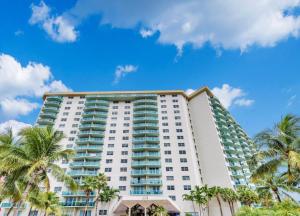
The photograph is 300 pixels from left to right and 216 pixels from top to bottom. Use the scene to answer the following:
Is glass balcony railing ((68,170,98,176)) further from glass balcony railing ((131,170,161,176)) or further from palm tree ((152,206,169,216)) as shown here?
palm tree ((152,206,169,216))

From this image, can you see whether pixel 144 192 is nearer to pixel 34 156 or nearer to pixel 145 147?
pixel 145 147

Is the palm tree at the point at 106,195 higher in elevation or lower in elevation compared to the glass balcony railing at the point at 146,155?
lower

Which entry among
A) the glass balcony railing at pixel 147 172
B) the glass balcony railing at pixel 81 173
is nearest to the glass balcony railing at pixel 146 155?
the glass balcony railing at pixel 147 172

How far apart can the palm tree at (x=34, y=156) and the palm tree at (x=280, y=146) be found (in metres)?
16.0

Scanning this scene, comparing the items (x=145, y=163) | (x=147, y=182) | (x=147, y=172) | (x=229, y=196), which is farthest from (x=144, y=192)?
(x=229, y=196)

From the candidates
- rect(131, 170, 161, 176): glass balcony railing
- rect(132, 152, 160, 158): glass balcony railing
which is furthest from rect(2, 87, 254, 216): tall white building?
rect(132, 152, 160, 158): glass balcony railing

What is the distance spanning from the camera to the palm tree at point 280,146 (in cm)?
1559

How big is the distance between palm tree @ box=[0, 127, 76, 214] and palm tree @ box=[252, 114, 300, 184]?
52.3 feet

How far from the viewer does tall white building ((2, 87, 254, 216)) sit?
49031 mm

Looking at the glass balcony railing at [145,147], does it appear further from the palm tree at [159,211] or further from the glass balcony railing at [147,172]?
the palm tree at [159,211]

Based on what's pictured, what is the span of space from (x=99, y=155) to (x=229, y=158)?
34.6 m

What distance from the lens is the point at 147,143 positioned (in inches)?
2274

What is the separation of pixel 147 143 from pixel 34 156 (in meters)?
41.3

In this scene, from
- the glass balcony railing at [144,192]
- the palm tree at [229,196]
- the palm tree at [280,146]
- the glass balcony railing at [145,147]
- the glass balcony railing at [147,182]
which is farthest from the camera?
the glass balcony railing at [145,147]
